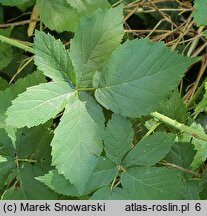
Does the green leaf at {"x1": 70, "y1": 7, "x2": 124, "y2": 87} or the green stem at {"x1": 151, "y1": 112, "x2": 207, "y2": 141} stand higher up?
the green leaf at {"x1": 70, "y1": 7, "x2": 124, "y2": 87}

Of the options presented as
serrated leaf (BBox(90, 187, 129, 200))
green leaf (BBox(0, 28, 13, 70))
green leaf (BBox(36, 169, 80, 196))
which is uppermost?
green leaf (BBox(0, 28, 13, 70))

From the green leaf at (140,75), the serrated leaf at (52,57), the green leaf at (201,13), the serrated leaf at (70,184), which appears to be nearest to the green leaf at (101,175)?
the serrated leaf at (70,184)

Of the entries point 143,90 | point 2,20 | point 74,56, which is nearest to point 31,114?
point 74,56

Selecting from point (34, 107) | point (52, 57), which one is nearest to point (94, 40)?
point (52, 57)

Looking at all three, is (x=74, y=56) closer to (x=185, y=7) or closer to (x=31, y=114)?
(x=31, y=114)

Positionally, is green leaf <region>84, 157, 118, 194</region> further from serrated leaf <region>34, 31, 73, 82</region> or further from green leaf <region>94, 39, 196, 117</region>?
serrated leaf <region>34, 31, 73, 82</region>

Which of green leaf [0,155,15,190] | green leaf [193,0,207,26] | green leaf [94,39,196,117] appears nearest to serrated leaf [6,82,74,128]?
green leaf [94,39,196,117]

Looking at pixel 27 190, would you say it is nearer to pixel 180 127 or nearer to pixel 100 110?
pixel 100 110
